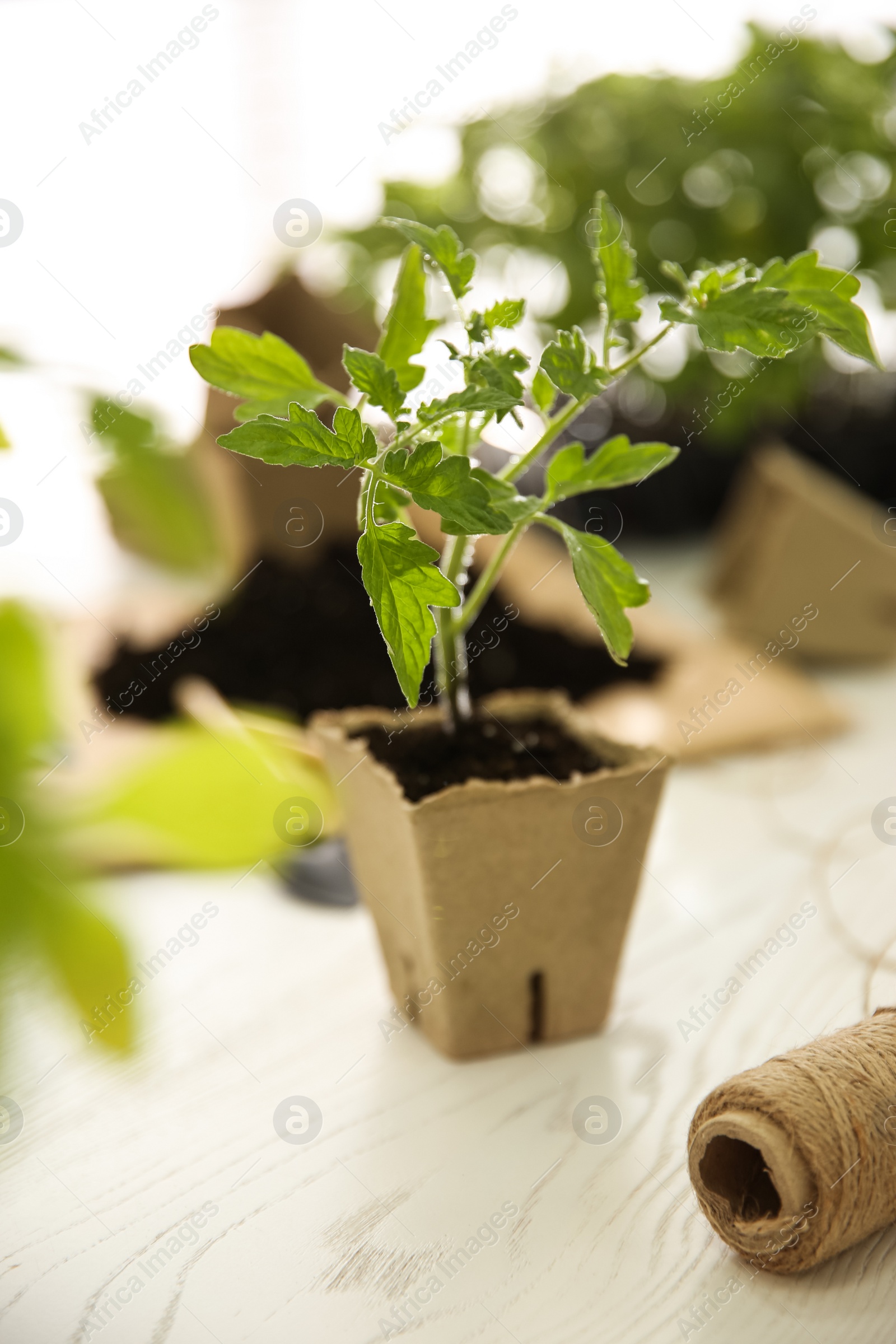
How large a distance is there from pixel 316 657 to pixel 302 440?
0.61 metres

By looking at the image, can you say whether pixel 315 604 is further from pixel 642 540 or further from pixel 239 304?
pixel 642 540

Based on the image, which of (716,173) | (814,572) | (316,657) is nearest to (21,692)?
(316,657)

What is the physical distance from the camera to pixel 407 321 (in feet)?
1.76

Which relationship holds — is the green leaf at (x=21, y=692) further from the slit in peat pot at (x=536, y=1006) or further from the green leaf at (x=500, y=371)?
the slit in peat pot at (x=536, y=1006)

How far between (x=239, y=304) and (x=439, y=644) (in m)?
0.74

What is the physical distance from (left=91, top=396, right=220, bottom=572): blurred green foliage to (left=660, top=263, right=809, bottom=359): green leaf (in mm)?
316

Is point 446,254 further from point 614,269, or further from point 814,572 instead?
point 814,572

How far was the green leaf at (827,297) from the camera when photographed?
453 millimetres

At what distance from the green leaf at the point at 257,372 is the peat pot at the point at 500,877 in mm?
189

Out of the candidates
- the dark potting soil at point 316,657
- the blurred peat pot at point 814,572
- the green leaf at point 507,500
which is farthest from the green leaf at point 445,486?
Result: the blurred peat pot at point 814,572

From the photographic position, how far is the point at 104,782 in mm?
157

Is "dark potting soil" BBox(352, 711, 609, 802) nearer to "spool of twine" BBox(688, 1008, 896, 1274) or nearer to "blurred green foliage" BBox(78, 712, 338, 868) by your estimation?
"spool of twine" BBox(688, 1008, 896, 1274)

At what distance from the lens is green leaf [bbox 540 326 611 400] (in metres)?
0.46

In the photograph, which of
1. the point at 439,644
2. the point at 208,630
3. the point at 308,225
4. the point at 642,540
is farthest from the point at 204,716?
the point at 642,540
